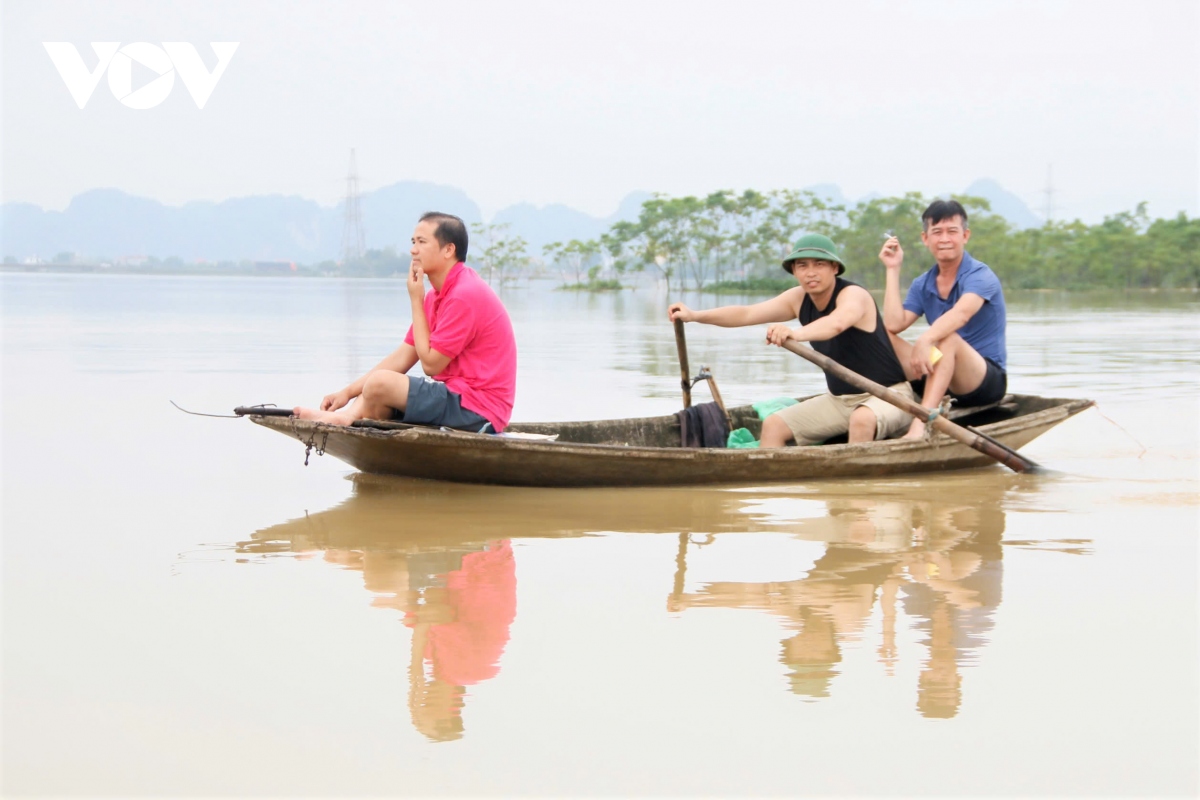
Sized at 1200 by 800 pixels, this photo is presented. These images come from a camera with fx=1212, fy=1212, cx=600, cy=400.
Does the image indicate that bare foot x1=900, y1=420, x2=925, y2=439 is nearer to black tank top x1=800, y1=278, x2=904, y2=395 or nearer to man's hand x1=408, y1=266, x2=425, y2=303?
black tank top x1=800, y1=278, x2=904, y2=395

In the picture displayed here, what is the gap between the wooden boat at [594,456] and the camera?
17.0ft

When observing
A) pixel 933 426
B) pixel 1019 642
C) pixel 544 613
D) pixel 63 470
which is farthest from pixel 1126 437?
pixel 63 470

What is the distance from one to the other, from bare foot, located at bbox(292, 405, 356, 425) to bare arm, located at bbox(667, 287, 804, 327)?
160cm

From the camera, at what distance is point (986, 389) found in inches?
251

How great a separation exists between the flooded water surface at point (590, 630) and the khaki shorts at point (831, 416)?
1.03 feet

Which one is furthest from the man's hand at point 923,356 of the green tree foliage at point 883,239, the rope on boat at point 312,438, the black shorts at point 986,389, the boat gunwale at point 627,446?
the green tree foliage at point 883,239

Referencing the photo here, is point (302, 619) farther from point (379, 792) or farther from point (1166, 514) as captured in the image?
point (1166, 514)

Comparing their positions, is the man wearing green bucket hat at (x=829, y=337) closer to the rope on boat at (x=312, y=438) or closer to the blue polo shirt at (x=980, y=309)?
the blue polo shirt at (x=980, y=309)

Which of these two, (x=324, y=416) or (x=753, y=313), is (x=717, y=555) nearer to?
(x=753, y=313)

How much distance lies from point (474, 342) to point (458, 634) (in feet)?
6.91

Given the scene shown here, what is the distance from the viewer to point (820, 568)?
14.1 ft

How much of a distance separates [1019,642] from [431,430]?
2.63 meters

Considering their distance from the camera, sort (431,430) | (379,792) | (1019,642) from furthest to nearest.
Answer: (431,430)
(1019,642)
(379,792)

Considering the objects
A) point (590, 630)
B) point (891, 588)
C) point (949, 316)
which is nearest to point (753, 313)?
point (949, 316)
